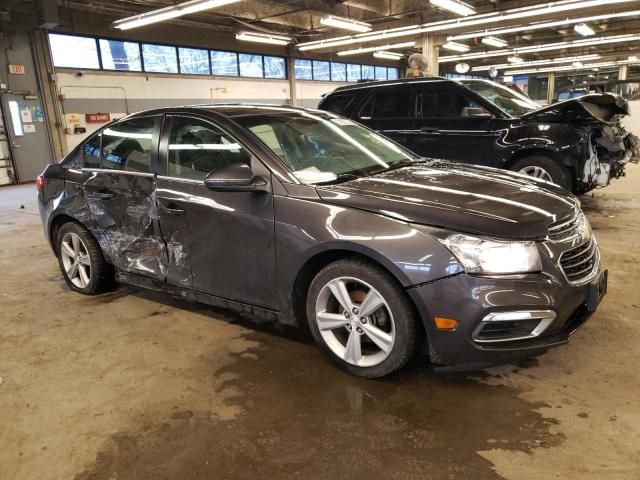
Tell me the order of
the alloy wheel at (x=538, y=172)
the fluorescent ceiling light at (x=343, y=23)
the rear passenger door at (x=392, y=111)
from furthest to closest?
the fluorescent ceiling light at (x=343, y=23) < the rear passenger door at (x=392, y=111) < the alloy wheel at (x=538, y=172)

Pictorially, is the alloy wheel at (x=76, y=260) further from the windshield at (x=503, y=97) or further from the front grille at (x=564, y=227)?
the windshield at (x=503, y=97)

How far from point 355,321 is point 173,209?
1423mm

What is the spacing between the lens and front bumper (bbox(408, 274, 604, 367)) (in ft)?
7.25

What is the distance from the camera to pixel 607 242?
5.11m

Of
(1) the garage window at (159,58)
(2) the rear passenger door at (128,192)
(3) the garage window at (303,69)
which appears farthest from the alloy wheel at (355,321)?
(3) the garage window at (303,69)

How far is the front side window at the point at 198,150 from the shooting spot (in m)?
3.01

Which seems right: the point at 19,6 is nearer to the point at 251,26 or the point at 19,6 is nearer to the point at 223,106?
the point at 251,26

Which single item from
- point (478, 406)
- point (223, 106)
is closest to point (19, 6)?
point (223, 106)

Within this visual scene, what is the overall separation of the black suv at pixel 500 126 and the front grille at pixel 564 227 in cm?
367

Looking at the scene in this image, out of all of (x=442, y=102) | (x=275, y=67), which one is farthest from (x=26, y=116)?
(x=442, y=102)

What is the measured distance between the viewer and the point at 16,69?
37.7ft

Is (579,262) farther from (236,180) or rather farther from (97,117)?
(97,117)

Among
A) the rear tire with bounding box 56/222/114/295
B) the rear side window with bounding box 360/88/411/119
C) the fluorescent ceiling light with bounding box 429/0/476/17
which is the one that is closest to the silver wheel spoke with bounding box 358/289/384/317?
the rear tire with bounding box 56/222/114/295

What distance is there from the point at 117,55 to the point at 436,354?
1373cm
